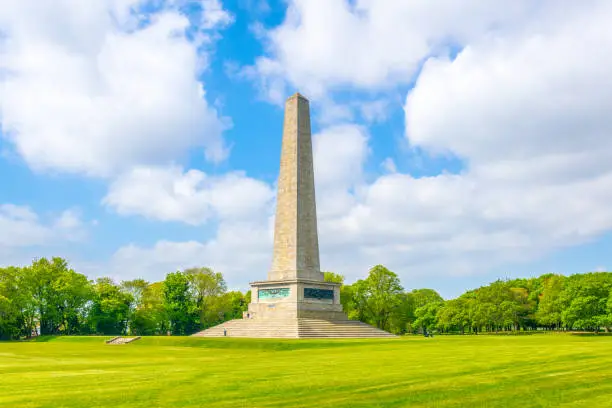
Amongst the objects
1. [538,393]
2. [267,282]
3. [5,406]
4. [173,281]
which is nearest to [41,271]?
[173,281]

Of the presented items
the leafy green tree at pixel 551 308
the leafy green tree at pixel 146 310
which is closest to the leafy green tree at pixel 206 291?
the leafy green tree at pixel 146 310

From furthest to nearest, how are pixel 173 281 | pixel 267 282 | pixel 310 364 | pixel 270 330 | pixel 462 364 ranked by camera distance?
pixel 173 281, pixel 267 282, pixel 270 330, pixel 310 364, pixel 462 364

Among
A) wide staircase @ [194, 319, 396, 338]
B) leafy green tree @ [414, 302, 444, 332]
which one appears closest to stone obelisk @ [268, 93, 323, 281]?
wide staircase @ [194, 319, 396, 338]

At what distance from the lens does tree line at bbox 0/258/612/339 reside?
65.9 metres

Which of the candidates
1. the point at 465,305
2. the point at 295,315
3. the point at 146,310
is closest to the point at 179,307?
the point at 146,310

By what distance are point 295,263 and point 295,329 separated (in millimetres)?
9181

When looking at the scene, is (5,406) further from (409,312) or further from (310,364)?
(409,312)

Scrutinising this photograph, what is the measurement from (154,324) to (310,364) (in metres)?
62.9

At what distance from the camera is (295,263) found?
178ft

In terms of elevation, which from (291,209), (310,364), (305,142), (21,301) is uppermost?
(305,142)

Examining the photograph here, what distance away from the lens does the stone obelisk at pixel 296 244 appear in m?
53.3

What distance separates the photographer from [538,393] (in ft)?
37.6

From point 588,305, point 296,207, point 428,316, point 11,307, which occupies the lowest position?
point 428,316

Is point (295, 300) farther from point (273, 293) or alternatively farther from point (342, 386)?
point (342, 386)
